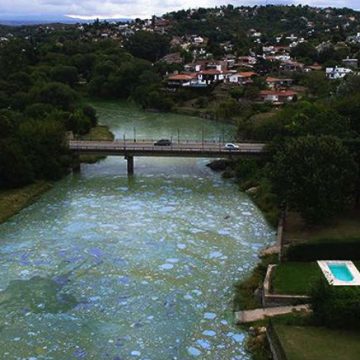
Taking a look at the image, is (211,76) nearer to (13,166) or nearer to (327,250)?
(13,166)

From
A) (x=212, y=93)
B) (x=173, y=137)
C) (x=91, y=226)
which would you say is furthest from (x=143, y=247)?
(x=212, y=93)

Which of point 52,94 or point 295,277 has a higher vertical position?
point 52,94

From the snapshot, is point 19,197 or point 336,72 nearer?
point 19,197

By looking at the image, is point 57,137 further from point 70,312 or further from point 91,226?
point 70,312

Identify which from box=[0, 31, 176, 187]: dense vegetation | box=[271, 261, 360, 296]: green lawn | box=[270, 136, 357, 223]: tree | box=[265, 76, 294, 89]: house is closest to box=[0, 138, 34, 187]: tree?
box=[0, 31, 176, 187]: dense vegetation

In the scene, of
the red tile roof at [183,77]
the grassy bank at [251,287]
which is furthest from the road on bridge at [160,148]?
the red tile roof at [183,77]

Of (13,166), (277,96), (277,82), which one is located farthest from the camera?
(277,82)

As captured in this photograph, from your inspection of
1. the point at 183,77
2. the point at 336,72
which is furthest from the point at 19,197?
the point at 336,72
